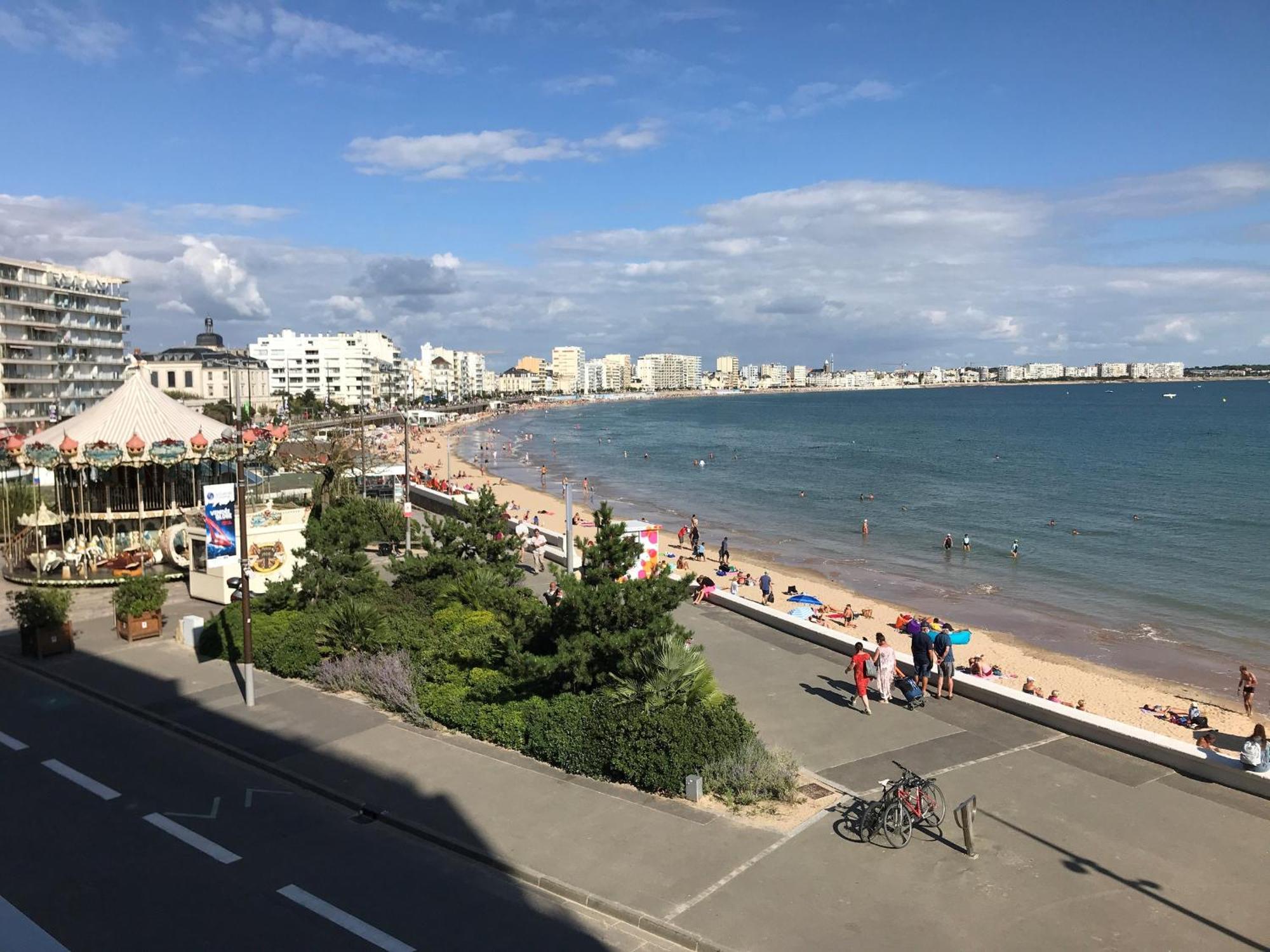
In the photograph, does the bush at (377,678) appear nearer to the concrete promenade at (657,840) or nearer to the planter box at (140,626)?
the concrete promenade at (657,840)

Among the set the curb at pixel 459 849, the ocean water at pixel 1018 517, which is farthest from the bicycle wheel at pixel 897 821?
the ocean water at pixel 1018 517

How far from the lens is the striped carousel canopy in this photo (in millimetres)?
23625

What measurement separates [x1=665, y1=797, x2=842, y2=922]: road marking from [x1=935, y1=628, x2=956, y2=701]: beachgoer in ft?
12.7

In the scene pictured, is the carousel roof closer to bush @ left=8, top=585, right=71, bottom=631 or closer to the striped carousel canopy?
the striped carousel canopy

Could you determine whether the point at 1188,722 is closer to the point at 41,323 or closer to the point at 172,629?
the point at 172,629

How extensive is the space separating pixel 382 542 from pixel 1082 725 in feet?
71.6

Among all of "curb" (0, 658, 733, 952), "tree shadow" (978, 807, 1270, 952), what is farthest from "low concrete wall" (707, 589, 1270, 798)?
"curb" (0, 658, 733, 952)

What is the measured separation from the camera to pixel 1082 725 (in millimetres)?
12047

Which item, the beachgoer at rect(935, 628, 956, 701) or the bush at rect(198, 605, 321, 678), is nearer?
the beachgoer at rect(935, 628, 956, 701)

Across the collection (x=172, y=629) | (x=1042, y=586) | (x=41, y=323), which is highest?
(x=41, y=323)

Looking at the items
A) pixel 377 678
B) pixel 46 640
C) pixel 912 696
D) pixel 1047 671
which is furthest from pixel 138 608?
pixel 1047 671

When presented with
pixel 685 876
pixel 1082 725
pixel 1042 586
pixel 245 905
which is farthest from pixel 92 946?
pixel 1042 586

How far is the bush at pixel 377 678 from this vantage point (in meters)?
13.4

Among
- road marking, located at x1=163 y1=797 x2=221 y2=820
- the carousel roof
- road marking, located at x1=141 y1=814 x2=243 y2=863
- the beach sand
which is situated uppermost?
the carousel roof
